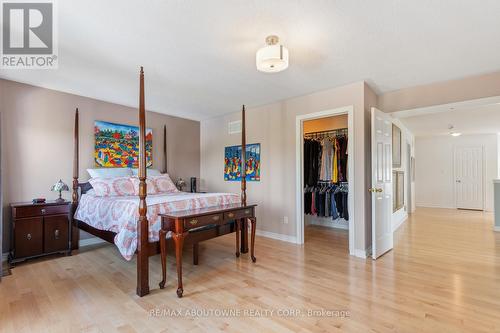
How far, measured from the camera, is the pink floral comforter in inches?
97.0

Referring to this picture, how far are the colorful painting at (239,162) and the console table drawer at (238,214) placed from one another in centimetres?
153

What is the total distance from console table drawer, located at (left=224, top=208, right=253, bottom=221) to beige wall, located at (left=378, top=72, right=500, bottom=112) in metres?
2.63

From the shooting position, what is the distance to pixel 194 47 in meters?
2.46

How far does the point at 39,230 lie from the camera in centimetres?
322

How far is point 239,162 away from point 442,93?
3387mm

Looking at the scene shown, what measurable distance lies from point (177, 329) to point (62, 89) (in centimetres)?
376

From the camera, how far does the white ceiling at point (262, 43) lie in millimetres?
1890

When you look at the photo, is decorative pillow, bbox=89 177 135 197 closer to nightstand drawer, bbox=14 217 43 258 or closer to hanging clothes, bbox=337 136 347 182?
nightstand drawer, bbox=14 217 43 258

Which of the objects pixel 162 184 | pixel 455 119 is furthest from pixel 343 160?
pixel 162 184

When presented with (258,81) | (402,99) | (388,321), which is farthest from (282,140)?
(388,321)

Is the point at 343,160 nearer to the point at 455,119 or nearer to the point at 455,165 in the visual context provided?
Result: the point at 455,119

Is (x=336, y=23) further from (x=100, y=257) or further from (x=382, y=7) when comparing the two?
(x=100, y=257)

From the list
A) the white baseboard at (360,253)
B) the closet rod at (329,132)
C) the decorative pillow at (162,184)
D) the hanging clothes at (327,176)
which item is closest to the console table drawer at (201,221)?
the decorative pillow at (162,184)

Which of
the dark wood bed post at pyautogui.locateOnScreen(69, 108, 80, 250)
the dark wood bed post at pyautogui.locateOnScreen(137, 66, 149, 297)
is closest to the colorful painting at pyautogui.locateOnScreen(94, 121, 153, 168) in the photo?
the dark wood bed post at pyautogui.locateOnScreen(69, 108, 80, 250)
